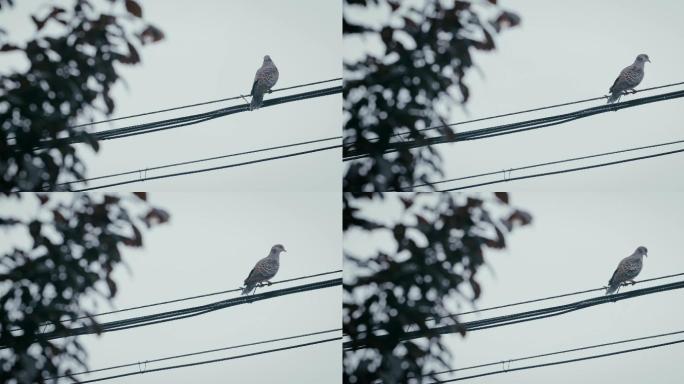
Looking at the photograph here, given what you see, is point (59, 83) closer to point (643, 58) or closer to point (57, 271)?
point (57, 271)

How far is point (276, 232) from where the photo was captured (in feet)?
9.44

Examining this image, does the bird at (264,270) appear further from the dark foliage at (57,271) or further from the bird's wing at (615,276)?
the bird's wing at (615,276)

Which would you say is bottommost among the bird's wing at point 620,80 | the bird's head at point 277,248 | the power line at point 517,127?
the bird's head at point 277,248

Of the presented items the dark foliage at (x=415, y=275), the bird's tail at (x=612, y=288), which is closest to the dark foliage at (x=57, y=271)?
the dark foliage at (x=415, y=275)

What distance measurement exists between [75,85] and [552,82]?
4.05ft

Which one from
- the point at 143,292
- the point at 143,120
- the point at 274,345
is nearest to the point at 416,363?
the point at 274,345

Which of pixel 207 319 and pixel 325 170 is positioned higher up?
pixel 325 170

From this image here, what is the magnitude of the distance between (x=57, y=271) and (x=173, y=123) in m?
0.48

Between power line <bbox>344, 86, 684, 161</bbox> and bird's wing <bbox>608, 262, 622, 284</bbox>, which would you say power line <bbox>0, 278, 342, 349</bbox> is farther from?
bird's wing <bbox>608, 262, 622, 284</bbox>

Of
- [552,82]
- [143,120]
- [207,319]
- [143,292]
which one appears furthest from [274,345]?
[552,82]

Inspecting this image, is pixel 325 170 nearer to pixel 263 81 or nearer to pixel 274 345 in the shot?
pixel 263 81

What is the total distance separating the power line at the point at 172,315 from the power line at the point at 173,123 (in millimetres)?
470

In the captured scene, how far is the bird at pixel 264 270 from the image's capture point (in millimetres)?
2836

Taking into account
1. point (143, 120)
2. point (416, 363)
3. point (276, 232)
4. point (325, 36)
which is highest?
point (325, 36)
